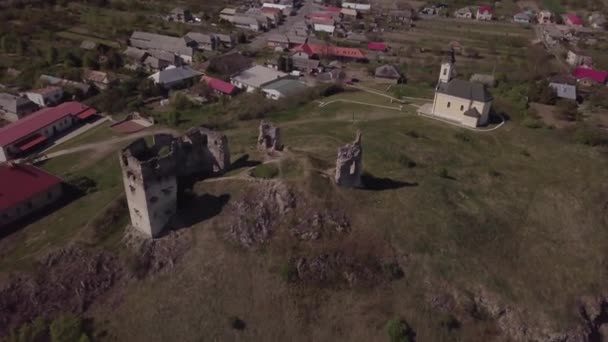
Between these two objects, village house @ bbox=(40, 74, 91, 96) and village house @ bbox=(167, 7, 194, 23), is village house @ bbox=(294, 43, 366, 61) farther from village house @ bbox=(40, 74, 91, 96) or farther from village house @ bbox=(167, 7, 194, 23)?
village house @ bbox=(40, 74, 91, 96)

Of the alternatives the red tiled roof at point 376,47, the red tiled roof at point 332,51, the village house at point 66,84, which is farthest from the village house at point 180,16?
the red tiled roof at point 376,47

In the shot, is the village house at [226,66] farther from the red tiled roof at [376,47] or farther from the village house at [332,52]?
the red tiled roof at [376,47]

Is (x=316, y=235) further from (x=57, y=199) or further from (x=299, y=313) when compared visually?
(x=57, y=199)

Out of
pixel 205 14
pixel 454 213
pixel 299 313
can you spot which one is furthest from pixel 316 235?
pixel 205 14

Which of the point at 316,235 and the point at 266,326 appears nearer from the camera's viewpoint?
the point at 266,326

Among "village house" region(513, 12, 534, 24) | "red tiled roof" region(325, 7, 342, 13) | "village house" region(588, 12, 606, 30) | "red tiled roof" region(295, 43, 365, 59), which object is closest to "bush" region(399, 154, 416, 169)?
"red tiled roof" region(295, 43, 365, 59)

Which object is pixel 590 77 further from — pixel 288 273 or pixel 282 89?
pixel 288 273
